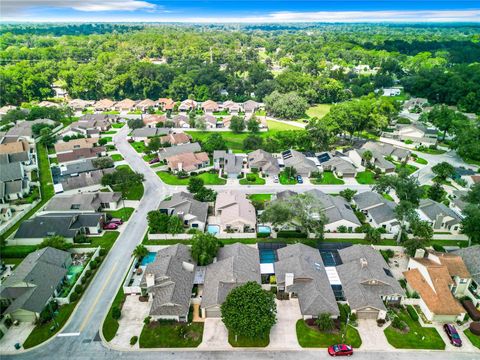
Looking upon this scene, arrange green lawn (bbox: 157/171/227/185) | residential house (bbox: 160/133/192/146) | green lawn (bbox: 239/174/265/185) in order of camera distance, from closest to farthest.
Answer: green lawn (bbox: 239/174/265/185), green lawn (bbox: 157/171/227/185), residential house (bbox: 160/133/192/146)

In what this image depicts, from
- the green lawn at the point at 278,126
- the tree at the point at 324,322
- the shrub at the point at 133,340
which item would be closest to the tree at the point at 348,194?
the tree at the point at 324,322

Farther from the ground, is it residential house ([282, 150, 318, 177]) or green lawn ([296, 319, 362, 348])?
residential house ([282, 150, 318, 177])

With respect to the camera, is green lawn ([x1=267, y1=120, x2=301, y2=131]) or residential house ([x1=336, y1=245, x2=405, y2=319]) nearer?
residential house ([x1=336, y1=245, x2=405, y2=319])

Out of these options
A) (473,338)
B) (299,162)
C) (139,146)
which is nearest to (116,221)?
(139,146)

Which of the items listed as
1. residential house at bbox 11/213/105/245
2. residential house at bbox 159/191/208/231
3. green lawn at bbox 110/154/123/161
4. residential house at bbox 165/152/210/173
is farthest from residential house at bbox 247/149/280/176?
residential house at bbox 11/213/105/245

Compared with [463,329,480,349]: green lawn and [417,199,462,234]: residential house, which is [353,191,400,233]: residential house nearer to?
[417,199,462,234]: residential house

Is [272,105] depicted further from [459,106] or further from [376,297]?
[376,297]

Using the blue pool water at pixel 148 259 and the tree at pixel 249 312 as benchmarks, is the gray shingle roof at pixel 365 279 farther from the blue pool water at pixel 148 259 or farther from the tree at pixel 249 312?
the blue pool water at pixel 148 259

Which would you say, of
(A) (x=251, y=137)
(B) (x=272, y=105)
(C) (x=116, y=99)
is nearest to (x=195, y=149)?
(A) (x=251, y=137)
